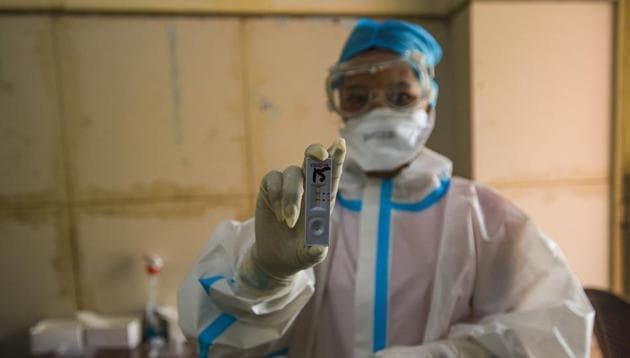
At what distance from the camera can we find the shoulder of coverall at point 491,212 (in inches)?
29.2

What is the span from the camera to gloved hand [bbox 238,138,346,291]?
1.55 ft

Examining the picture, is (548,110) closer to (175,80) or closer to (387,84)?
(387,84)

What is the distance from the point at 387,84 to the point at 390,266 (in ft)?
1.30

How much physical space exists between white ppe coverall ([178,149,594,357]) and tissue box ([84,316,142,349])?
36.6 inches

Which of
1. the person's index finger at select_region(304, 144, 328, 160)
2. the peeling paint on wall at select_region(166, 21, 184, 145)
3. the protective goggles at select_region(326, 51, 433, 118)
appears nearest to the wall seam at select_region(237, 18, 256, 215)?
the peeling paint on wall at select_region(166, 21, 184, 145)

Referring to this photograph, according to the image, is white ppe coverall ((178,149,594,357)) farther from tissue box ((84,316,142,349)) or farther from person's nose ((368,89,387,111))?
tissue box ((84,316,142,349))

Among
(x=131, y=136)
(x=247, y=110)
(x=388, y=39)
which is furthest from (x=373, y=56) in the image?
(x=131, y=136)

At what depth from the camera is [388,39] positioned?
2.66 ft

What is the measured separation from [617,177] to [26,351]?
2630 millimetres

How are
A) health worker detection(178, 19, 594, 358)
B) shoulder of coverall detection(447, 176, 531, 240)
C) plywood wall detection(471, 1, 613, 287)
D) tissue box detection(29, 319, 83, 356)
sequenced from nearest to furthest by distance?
health worker detection(178, 19, 594, 358)
shoulder of coverall detection(447, 176, 531, 240)
tissue box detection(29, 319, 83, 356)
plywood wall detection(471, 1, 613, 287)

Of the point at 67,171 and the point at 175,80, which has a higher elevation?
the point at 175,80

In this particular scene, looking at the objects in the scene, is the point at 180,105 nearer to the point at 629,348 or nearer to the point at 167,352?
the point at 167,352

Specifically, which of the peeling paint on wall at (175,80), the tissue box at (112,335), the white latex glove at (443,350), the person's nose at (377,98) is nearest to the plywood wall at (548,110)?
the person's nose at (377,98)

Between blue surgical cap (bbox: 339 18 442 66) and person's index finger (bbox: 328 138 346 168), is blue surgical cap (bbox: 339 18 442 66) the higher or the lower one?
the higher one
